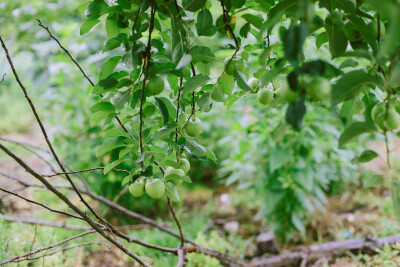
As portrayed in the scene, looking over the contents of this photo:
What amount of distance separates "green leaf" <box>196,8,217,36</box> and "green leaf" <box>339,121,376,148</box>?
276 millimetres

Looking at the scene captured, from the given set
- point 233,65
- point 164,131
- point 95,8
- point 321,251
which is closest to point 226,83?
point 233,65

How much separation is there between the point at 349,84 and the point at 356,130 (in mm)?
89

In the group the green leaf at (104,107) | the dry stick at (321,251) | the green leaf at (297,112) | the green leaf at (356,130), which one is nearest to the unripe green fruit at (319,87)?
the green leaf at (297,112)

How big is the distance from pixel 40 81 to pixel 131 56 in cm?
206

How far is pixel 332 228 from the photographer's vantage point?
1838 mm

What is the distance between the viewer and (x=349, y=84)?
17.1 inches

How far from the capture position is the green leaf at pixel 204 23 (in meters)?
0.52

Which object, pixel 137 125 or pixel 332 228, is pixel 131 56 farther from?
pixel 332 228

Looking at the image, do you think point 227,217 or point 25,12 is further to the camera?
point 227,217

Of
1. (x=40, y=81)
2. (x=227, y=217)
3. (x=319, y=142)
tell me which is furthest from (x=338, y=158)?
(x=40, y=81)

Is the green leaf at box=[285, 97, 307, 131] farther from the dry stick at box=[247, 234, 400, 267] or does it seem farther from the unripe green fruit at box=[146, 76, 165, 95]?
the dry stick at box=[247, 234, 400, 267]

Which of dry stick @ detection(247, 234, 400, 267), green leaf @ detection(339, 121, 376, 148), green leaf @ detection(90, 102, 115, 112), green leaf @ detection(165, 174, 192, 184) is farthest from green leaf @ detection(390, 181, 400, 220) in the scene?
dry stick @ detection(247, 234, 400, 267)

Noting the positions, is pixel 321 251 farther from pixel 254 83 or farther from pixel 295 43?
pixel 295 43

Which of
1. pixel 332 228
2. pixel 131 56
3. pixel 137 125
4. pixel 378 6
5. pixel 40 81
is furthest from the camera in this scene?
pixel 40 81
